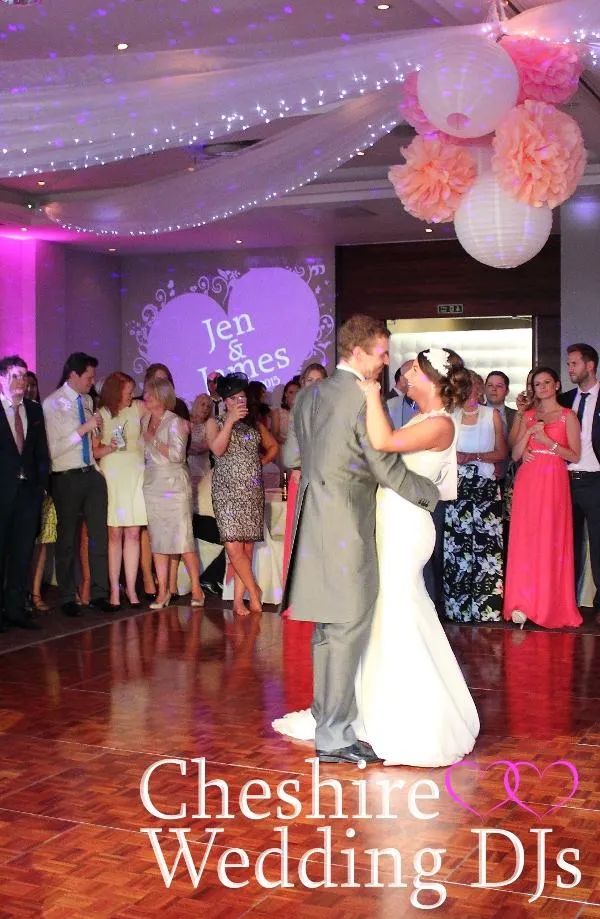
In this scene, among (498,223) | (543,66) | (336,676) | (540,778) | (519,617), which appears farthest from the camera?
(519,617)

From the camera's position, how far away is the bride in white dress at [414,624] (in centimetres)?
426

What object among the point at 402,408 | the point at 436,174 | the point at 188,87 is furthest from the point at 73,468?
the point at 188,87

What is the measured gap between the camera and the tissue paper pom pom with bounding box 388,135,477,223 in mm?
4727

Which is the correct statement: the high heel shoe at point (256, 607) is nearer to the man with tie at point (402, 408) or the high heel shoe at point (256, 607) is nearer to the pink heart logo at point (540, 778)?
the man with tie at point (402, 408)

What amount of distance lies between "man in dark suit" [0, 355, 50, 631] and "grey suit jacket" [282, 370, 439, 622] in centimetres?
329

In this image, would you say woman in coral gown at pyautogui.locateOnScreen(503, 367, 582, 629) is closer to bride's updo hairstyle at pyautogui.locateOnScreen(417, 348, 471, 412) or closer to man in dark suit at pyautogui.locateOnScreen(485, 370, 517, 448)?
man in dark suit at pyautogui.locateOnScreen(485, 370, 517, 448)

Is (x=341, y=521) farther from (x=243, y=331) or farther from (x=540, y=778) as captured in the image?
(x=243, y=331)

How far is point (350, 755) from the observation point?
4.29 m

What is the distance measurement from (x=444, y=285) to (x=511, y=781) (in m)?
8.39

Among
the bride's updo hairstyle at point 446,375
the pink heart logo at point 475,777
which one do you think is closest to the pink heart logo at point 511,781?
the pink heart logo at point 475,777

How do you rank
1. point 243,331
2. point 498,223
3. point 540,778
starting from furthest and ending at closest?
point 243,331 → point 498,223 → point 540,778

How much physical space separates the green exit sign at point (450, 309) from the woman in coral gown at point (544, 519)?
4.74 metres

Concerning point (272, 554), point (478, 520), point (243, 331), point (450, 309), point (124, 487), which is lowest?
point (272, 554)

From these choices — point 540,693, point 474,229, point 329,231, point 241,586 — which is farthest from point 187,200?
point 329,231
